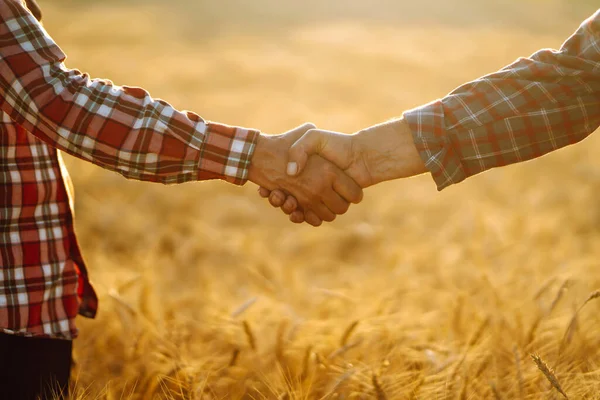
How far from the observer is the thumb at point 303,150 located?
190 centimetres

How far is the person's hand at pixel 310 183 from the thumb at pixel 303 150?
0.02m

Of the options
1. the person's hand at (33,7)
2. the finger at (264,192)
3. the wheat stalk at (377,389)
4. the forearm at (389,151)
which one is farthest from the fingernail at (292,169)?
the person's hand at (33,7)

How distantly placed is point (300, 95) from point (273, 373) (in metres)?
6.18

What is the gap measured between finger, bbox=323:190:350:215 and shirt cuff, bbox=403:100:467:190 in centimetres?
31

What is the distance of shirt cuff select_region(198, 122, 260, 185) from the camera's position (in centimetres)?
166

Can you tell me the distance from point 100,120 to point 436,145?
35.7 inches

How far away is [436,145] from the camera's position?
1.84 m

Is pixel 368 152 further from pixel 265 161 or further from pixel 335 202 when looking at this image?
pixel 265 161

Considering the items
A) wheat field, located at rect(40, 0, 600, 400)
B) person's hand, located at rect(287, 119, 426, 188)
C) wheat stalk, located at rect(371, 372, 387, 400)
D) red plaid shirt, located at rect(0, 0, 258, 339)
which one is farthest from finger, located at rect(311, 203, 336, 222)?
wheat stalk, located at rect(371, 372, 387, 400)

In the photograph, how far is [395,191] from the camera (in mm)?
4766

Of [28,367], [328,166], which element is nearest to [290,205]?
[328,166]

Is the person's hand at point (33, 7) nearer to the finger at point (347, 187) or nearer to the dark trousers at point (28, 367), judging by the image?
the dark trousers at point (28, 367)

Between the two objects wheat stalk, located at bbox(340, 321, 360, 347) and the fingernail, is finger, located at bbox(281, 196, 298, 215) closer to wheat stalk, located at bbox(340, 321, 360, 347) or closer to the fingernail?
the fingernail

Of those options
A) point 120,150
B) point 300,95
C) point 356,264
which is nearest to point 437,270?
point 356,264
